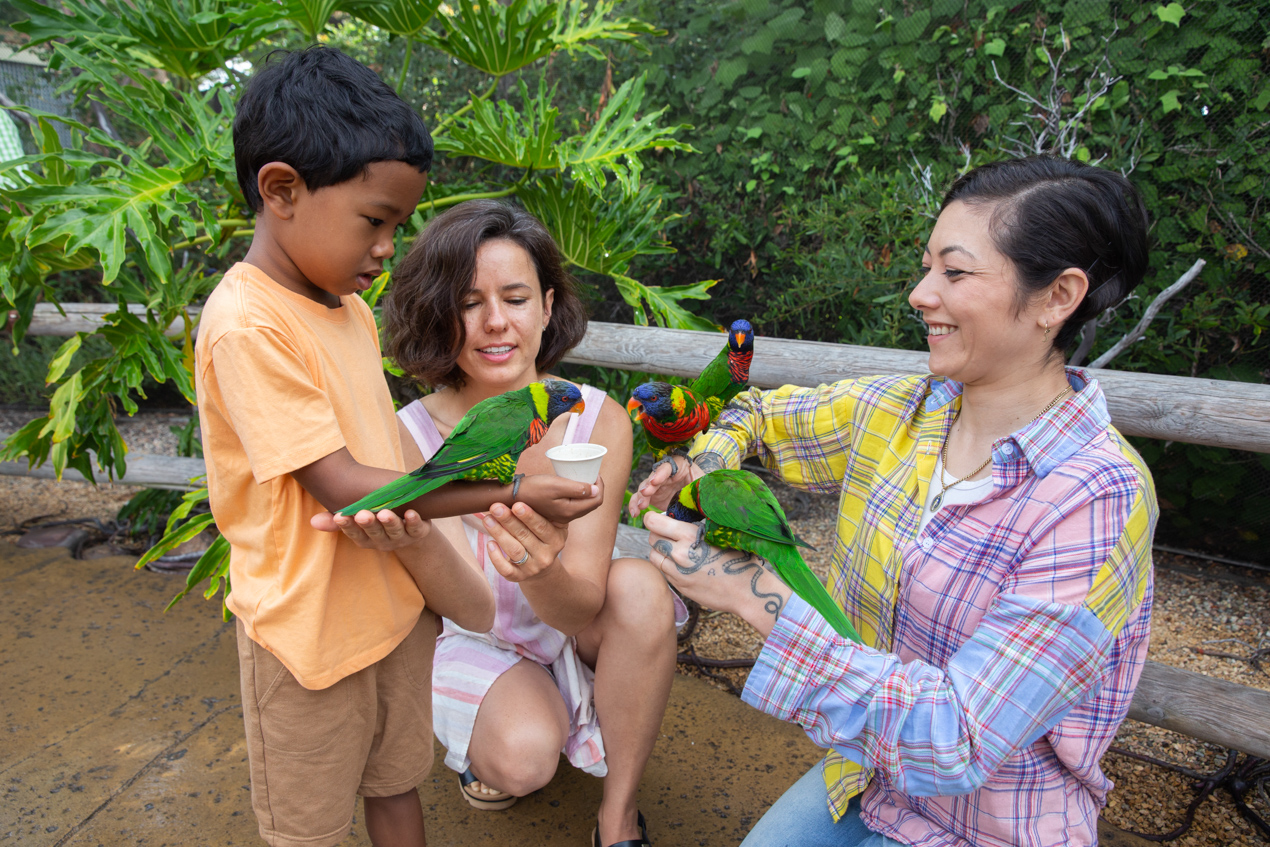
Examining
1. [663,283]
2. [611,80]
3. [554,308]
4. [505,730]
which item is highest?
[611,80]

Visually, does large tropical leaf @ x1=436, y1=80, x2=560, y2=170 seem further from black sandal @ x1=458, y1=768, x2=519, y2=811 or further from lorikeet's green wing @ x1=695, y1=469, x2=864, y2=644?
black sandal @ x1=458, y1=768, x2=519, y2=811

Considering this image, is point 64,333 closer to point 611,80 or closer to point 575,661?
point 611,80

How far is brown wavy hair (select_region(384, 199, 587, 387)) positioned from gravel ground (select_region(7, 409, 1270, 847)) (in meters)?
1.53

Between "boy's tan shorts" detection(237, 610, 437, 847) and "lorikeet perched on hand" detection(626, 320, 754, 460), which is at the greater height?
"lorikeet perched on hand" detection(626, 320, 754, 460)

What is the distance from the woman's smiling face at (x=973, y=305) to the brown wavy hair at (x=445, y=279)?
987 millimetres

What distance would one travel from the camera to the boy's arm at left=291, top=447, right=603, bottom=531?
1.19 metres

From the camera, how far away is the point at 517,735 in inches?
66.0

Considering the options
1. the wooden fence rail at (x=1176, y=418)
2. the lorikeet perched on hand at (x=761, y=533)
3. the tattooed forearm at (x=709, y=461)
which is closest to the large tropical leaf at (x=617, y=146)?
the wooden fence rail at (x=1176, y=418)

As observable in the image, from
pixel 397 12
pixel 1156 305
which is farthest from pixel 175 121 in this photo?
pixel 1156 305

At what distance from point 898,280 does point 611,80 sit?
86.4 inches

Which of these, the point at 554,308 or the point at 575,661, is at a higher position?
the point at 554,308

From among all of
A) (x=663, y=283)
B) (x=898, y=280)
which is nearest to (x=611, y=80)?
(x=663, y=283)

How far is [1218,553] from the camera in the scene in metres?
3.11

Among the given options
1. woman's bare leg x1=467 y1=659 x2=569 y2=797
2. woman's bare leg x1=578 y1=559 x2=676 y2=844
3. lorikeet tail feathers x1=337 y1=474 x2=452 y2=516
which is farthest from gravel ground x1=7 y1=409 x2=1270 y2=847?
lorikeet tail feathers x1=337 y1=474 x2=452 y2=516
